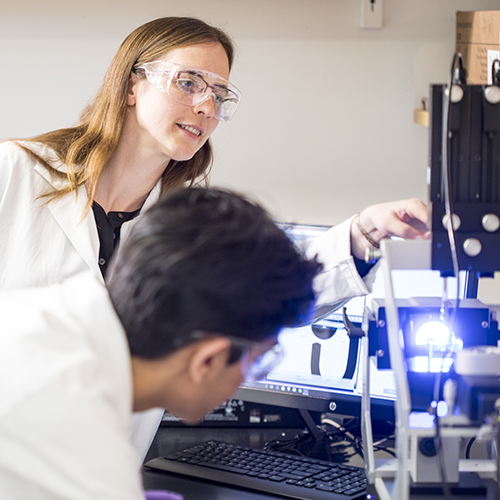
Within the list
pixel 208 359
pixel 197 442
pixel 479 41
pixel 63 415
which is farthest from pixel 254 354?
pixel 479 41

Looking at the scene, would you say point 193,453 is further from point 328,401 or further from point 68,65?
point 68,65

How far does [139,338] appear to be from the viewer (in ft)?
2.37

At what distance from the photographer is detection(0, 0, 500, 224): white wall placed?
191 centimetres

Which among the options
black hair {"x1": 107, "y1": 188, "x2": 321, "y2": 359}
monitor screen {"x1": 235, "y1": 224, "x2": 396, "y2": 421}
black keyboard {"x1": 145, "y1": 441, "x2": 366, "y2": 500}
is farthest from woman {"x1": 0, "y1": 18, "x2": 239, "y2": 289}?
black hair {"x1": 107, "y1": 188, "x2": 321, "y2": 359}

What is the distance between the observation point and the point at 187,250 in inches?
27.4

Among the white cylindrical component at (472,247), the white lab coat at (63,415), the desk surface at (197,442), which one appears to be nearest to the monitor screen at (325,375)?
the desk surface at (197,442)

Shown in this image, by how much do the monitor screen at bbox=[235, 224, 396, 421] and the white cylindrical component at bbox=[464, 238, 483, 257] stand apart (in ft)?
1.90

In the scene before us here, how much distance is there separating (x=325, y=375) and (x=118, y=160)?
72cm

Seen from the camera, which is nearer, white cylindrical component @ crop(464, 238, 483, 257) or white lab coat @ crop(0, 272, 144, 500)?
white lab coat @ crop(0, 272, 144, 500)

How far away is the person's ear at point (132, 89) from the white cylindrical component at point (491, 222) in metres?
0.86

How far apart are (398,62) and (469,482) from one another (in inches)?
55.5

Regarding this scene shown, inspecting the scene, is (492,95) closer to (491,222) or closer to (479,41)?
(491,222)

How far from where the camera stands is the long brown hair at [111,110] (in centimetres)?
132

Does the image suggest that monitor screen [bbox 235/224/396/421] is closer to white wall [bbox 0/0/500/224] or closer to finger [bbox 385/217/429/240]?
finger [bbox 385/217/429/240]
